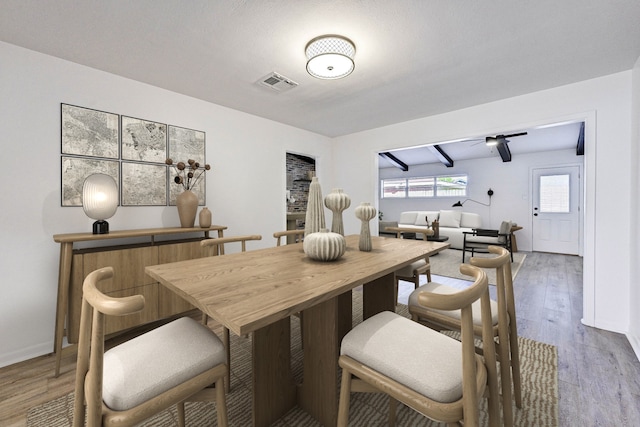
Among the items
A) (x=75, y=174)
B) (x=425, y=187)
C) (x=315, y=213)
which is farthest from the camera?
(x=425, y=187)

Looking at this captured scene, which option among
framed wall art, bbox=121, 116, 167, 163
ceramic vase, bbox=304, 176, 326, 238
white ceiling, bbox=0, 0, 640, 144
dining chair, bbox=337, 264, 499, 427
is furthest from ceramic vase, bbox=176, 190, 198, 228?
dining chair, bbox=337, 264, 499, 427

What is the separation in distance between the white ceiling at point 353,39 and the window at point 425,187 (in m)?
5.02

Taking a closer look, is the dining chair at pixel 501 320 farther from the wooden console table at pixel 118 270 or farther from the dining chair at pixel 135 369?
the wooden console table at pixel 118 270

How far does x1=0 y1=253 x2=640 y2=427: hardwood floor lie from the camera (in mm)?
1400

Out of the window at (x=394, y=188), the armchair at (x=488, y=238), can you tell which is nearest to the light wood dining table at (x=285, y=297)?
the armchair at (x=488, y=238)

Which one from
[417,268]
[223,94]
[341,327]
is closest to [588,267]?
[417,268]

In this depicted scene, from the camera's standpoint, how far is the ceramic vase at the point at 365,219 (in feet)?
5.28

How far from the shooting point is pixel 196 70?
2271mm

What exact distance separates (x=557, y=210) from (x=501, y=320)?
260 inches

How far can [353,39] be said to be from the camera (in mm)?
1819

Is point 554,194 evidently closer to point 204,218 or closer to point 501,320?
point 501,320

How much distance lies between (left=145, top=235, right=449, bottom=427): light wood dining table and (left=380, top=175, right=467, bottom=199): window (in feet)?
21.9

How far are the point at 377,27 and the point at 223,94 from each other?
174 centimetres

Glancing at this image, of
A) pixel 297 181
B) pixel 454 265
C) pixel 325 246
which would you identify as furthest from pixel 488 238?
pixel 325 246
